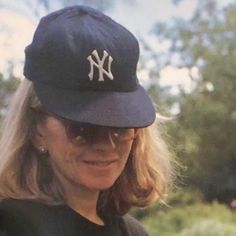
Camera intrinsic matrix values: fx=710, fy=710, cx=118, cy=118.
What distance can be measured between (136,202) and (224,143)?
1634 millimetres

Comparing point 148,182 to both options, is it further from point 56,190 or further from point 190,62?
point 190,62

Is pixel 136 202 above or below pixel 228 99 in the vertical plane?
above

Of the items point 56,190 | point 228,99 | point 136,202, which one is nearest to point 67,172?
point 56,190

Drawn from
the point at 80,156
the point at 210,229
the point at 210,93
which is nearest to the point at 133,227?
the point at 80,156

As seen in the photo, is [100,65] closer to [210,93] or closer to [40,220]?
[40,220]

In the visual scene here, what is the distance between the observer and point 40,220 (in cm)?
66

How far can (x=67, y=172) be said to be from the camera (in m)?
0.68

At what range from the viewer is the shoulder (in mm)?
770

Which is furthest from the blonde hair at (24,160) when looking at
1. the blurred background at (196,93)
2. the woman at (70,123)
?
the blurred background at (196,93)

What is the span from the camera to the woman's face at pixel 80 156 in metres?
0.66

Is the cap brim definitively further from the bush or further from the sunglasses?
the bush

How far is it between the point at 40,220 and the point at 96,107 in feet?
0.39

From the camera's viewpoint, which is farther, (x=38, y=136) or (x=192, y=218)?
(x=192, y=218)

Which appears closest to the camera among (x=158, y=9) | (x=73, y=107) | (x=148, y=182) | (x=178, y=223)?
(x=73, y=107)
